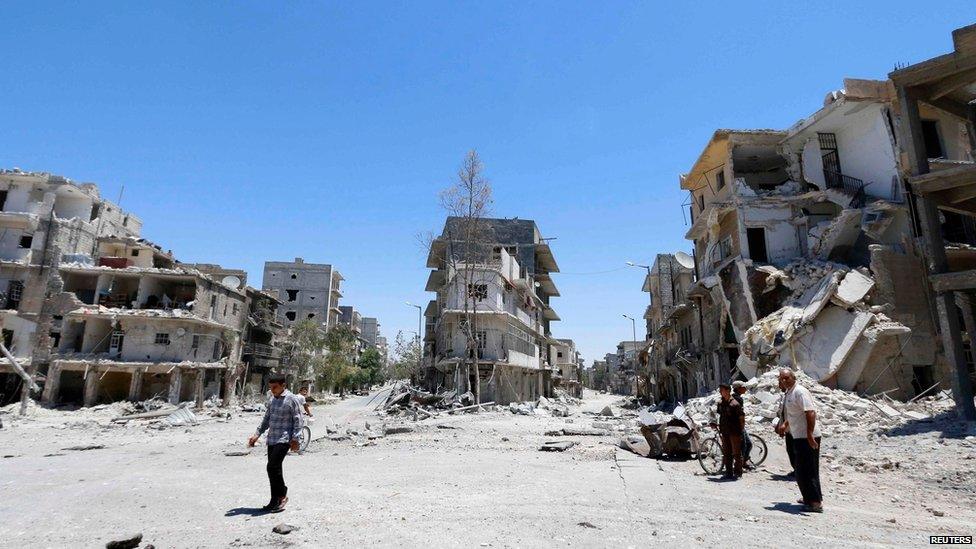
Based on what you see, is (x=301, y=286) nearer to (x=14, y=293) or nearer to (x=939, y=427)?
(x=14, y=293)

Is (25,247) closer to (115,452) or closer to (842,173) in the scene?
(115,452)

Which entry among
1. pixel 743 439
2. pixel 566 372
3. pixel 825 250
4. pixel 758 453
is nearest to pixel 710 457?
pixel 758 453

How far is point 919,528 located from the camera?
570 cm

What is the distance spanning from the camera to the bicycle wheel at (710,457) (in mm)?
9484

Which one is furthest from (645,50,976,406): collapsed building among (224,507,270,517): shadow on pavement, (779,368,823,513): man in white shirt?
(224,507,270,517): shadow on pavement

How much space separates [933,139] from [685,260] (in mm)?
13953

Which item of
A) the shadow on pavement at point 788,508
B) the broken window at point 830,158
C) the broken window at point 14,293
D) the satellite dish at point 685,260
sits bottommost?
the shadow on pavement at point 788,508

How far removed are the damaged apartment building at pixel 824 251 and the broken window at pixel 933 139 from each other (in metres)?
0.07

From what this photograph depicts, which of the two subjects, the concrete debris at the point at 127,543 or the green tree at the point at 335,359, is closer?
the concrete debris at the point at 127,543

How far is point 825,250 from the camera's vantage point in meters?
23.1

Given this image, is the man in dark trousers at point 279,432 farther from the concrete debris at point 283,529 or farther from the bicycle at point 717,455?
the bicycle at point 717,455

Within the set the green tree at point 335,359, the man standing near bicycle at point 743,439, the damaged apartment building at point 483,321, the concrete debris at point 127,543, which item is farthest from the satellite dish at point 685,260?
the green tree at point 335,359

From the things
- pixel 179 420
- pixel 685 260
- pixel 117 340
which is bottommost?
pixel 179 420

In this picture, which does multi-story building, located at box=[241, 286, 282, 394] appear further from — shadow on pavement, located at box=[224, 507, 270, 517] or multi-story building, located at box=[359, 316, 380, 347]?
multi-story building, located at box=[359, 316, 380, 347]
